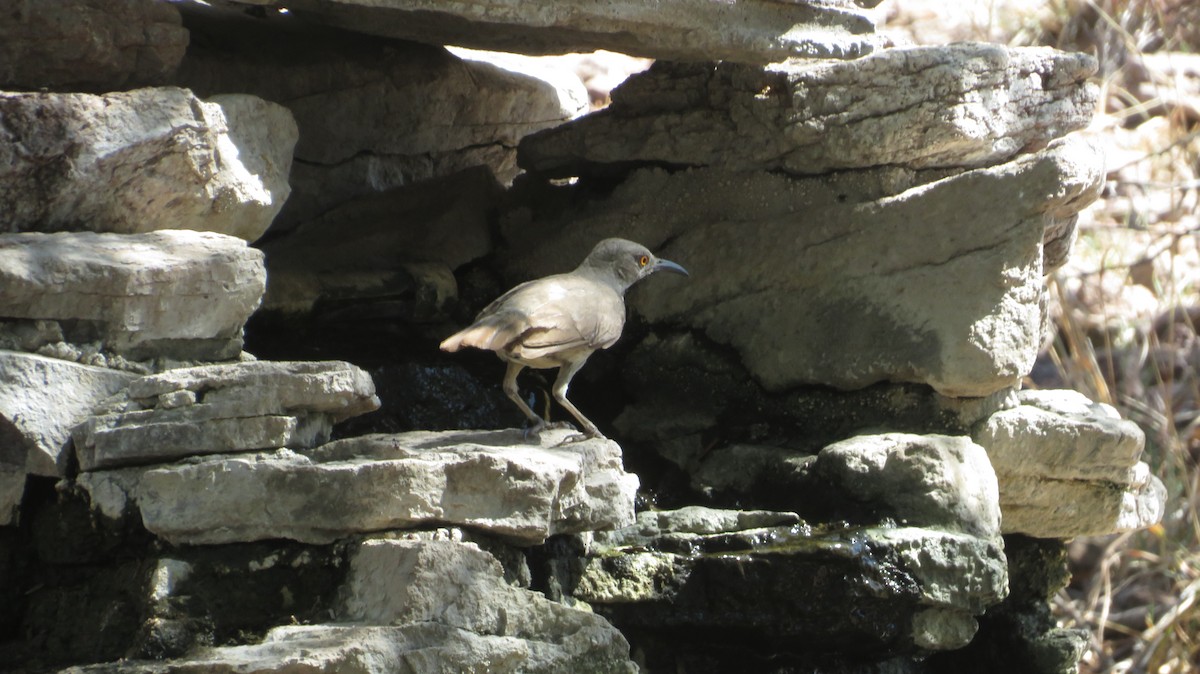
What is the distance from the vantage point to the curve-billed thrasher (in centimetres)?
426

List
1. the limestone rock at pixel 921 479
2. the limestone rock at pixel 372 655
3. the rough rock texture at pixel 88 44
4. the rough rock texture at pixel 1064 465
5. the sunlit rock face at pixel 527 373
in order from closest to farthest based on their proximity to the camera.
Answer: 1. the limestone rock at pixel 372 655
2. the sunlit rock face at pixel 527 373
3. the rough rock texture at pixel 88 44
4. the limestone rock at pixel 921 479
5. the rough rock texture at pixel 1064 465

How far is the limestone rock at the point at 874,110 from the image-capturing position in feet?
16.5

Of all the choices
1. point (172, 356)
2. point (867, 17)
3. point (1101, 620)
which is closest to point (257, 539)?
point (172, 356)

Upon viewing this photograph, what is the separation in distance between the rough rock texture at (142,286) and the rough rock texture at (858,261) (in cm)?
190

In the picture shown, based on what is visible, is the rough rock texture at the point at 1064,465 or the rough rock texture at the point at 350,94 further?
the rough rock texture at the point at 350,94

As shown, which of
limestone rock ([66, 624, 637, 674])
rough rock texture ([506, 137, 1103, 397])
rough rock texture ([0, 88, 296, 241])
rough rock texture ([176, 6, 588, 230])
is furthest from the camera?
rough rock texture ([176, 6, 588, 230])

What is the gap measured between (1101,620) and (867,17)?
440 centimetres

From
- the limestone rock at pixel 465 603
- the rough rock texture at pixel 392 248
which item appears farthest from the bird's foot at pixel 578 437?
the rough rock texture at pixel 392 248

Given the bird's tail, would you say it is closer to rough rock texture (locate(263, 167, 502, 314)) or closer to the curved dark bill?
the curved dark bill

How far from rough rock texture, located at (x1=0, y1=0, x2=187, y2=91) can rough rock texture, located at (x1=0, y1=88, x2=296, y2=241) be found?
8.9 inches

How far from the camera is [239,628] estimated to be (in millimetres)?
3553

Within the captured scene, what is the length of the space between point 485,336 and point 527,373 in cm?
146

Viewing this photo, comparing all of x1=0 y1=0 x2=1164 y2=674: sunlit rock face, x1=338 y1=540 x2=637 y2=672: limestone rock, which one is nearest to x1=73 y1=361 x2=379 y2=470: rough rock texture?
x1=0 y1=0 x2=1164 y2=674: sunlit rock face

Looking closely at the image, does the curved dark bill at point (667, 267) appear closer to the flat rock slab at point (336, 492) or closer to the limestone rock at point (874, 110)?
the limestone rock at point (874, 110)
